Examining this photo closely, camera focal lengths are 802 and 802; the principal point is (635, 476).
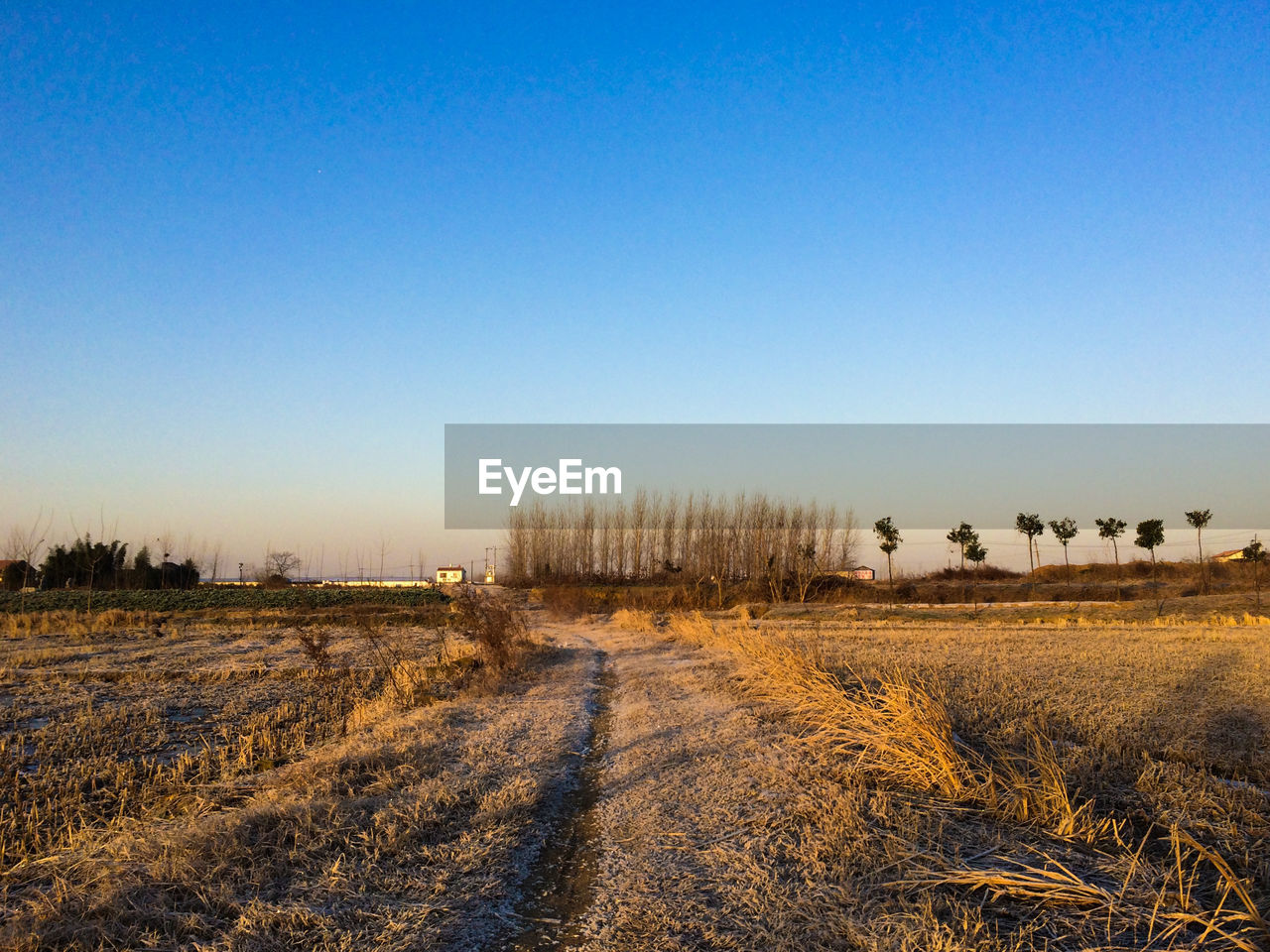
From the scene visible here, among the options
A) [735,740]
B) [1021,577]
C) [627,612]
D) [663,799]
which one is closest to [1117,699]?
[735,740]

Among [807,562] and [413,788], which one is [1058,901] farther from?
[807,562]

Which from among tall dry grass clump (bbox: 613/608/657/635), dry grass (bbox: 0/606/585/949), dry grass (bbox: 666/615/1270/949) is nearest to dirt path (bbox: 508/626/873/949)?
dry grass (bbox: 0/606/585/949)

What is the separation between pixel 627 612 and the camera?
30844 millimetres

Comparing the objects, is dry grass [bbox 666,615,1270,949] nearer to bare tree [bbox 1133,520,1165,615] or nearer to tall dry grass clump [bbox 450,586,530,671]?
tall dry grass clump [bbox 450,586,530,671]

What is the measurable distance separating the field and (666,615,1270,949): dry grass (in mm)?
29

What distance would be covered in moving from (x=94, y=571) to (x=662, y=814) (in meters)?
70.4

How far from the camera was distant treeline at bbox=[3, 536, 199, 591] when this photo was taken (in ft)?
209

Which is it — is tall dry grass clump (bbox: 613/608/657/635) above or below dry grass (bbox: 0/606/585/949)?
below

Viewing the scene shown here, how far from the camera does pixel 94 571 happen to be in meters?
62.2

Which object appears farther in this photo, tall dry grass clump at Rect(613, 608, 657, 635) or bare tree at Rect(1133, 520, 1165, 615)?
bare tree at Rect(1133, 520, 1165, 615)

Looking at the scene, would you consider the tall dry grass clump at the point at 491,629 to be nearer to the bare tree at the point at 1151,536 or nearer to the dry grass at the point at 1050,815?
the dry grass at the point at 1050,815

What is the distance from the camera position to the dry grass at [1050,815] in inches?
152

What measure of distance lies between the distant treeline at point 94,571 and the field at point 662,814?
60.3 metres

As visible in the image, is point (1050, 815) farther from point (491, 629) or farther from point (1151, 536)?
point (1151, 536)
